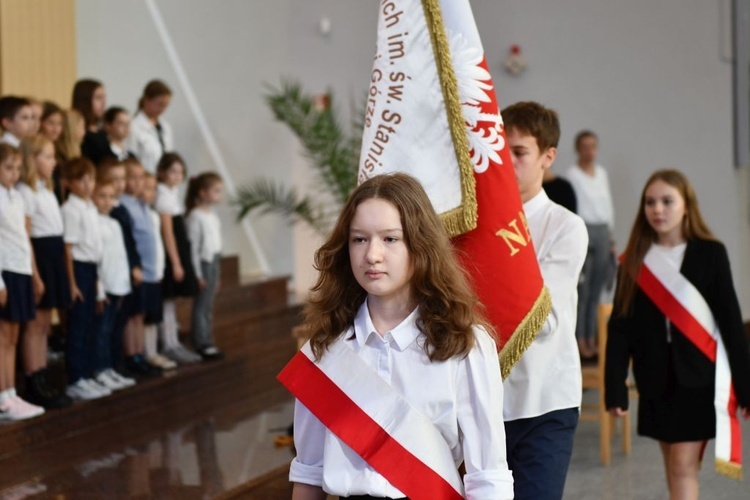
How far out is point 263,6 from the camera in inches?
406

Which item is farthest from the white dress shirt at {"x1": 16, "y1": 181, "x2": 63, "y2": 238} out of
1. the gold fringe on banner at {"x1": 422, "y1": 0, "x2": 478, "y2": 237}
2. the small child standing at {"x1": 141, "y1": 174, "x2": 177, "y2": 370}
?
the gold fringe on banner at {"x1": 422, "y1": 0, "x2": 478, "y2": 237}

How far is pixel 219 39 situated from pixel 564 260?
7254 millimetres

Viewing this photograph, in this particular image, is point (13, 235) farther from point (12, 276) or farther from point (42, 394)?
point (42, 394)

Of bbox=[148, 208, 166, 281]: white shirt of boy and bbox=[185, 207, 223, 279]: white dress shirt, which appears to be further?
bbox=[185, 207, 223, 279]: white dress shirt

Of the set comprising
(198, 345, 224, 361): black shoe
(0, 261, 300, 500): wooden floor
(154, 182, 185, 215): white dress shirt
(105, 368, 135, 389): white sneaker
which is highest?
(154, 182, 185, 215): white dress shirt

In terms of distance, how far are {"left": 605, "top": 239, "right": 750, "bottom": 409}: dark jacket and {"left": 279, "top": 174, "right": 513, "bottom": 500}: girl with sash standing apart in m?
1.75

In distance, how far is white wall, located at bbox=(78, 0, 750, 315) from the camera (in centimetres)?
902

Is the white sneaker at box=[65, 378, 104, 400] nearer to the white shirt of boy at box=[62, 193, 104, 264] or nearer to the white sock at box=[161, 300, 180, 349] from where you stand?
A: the white shirt of boy at box=[62, 193, 104, 264]

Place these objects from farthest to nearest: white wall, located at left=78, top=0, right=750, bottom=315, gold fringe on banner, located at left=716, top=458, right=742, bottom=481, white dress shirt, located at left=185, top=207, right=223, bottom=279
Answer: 1. white wall, located at left=78, top=0, right=750, bottom=315
2. white dress shirt, located at left=185, top=207, right=223, bottom=279
3. gold fringe on banner, located at left=716, top=458, right=742, bottom=481

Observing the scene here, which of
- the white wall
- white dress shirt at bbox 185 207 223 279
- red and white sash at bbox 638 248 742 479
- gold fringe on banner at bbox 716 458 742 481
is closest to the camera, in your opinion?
red and white sash at bbox 638 248 742 479

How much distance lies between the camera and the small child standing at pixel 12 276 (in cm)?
518

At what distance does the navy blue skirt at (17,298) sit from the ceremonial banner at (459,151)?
302 cm

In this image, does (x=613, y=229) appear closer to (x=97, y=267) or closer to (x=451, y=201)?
(x=97, y=267)

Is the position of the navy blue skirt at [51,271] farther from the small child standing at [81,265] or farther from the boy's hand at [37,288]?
the small child standing at [81,265]
